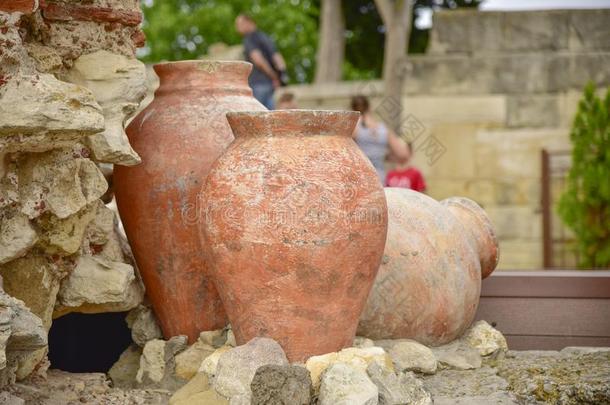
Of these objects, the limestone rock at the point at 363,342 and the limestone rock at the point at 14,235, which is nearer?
the limestone rock at the point at 14,235

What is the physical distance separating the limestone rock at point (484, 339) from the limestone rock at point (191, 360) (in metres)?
1.03

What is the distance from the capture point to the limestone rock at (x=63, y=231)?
3285mm

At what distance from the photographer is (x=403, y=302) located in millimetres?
3684

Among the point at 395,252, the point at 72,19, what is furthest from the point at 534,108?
the point at 72,19

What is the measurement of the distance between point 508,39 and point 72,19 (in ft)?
20.7

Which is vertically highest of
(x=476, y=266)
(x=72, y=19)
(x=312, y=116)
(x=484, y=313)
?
(x=72, y=19)

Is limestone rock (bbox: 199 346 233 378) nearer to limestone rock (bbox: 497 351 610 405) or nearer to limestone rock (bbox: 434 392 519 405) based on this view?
limestone rock (bbox: 434 392 519 405)

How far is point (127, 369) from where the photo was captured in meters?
3.80

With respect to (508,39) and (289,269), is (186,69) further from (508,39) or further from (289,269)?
(508,39)

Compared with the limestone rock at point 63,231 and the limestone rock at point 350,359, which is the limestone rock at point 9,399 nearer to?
the limestone rock at point 63,231

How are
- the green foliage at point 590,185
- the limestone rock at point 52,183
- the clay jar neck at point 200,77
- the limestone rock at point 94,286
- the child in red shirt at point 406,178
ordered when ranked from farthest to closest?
the green foliage at point 590,185, the child in red shirt at point 406,178, the clay jar neck at point 200,77, the limestone rock at point 94,286, the limestone rock at point 52,183

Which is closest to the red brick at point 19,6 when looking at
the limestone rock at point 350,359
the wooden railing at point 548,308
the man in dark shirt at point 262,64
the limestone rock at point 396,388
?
the limestone rock at point 350,359

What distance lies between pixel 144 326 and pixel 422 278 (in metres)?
1.07

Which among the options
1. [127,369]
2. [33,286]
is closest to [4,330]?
[33,286]
